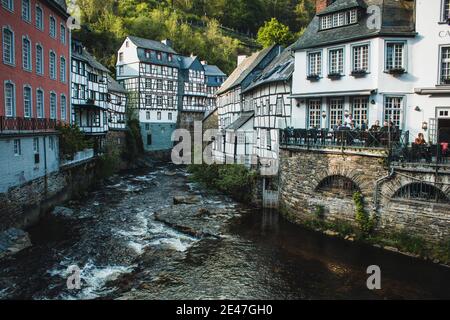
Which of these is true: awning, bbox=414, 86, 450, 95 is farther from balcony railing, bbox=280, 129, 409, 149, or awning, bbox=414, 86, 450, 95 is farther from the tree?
the tree

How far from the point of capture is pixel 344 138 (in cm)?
1983

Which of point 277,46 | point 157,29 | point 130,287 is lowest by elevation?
point 130,287

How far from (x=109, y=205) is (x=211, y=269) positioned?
13.0m

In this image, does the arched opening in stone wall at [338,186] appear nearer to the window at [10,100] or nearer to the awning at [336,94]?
the awning at [336,94]

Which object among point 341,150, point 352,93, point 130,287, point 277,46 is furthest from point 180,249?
point 277,46

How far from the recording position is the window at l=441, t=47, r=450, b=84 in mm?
19359

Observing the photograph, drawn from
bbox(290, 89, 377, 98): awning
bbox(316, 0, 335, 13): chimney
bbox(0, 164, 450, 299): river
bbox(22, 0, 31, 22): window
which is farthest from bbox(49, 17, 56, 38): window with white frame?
bbox(316, 0, 335, 13): chimney

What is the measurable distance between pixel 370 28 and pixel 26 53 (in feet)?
64.3

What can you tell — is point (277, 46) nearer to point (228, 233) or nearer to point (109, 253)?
point (228, 233)

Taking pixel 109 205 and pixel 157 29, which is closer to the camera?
pixel 109 205

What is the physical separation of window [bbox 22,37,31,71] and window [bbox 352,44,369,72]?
18701mm

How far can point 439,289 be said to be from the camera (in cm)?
1403

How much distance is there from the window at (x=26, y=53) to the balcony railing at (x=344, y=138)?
15.5 meters

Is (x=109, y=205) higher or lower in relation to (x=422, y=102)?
lower
